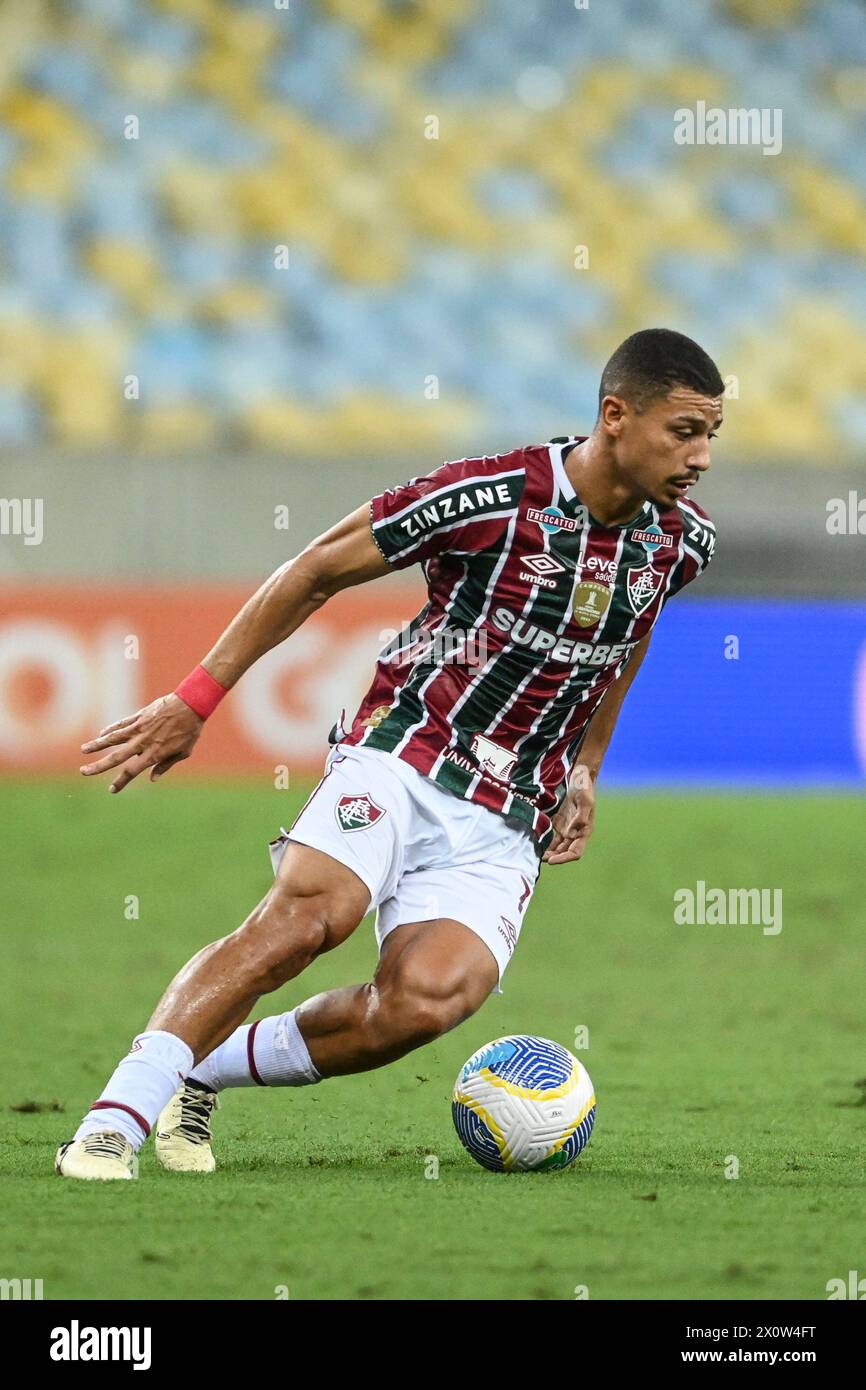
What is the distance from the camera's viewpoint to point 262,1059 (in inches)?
206

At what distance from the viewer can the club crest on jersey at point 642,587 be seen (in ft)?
17.3

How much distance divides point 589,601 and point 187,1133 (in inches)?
67.1

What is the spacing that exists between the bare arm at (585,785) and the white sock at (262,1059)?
2.76 feet

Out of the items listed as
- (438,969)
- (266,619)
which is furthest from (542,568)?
(438,969)

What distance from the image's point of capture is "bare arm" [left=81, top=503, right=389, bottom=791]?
480 cm

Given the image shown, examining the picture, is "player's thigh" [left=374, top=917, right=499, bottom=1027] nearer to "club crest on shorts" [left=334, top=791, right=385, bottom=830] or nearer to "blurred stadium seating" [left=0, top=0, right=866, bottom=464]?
"club crest on shorts" [left=334, top=791, right=385, bottom=830]

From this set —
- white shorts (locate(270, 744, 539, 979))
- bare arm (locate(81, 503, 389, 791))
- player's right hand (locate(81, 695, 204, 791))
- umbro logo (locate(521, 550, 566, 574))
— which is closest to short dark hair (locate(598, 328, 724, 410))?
umbro logo (locate(521, 550, 566, 574))

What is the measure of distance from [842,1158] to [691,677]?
9964 mm

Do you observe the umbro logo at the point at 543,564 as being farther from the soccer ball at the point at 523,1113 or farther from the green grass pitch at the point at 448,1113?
the green grass pitch at the point at 448,1113

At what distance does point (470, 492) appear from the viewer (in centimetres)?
511

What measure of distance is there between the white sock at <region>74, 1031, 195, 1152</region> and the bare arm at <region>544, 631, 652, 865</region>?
48.6 inches

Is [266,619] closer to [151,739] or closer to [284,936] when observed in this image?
[151,739]

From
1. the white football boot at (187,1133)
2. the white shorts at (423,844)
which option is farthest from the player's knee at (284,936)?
the white football boot at (187,1133)
